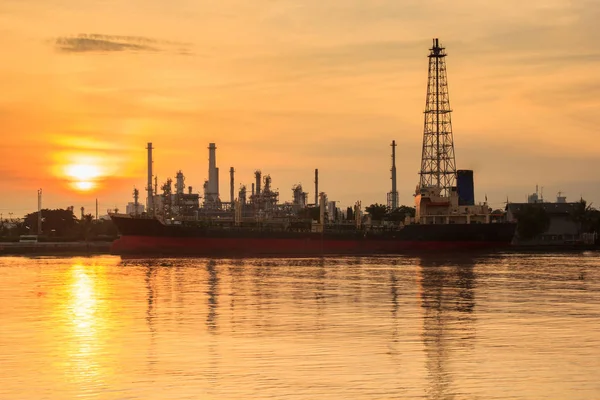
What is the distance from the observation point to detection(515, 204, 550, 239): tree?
502 ft

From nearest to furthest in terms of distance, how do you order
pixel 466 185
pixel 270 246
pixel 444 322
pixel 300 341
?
pixel 300 341, pixel 444 322, pixel 270 246, pixel 466 185

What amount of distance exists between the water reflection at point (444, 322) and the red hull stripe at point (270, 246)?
52428 mm

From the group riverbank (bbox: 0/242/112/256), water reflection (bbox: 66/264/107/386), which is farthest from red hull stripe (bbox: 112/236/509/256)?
water reflection (bbox: 66/264/107/386)

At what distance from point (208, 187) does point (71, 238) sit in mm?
29893

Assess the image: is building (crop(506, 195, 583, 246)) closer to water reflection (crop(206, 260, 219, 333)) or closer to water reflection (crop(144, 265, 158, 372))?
water reflection (crop(206, 260, 219, 333))

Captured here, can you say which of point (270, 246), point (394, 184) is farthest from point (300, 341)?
point (394, 184)

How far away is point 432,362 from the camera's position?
24.2 meters

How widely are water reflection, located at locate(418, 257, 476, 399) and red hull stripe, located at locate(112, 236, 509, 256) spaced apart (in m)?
52.4

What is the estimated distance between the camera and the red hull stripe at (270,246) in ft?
372

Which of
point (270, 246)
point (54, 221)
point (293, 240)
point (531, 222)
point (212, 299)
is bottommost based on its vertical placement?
point (212, 299)

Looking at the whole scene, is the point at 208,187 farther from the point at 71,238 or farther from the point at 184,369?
the point at 184,369

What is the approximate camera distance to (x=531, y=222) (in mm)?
152875

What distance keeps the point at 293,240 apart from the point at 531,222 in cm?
5159

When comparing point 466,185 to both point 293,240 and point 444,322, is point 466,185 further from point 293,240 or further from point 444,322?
point 444,322
